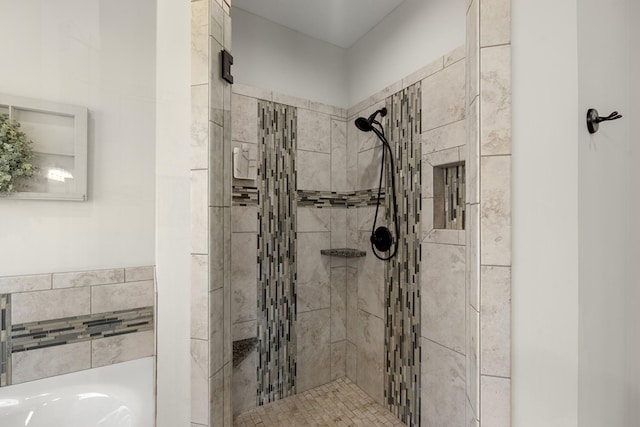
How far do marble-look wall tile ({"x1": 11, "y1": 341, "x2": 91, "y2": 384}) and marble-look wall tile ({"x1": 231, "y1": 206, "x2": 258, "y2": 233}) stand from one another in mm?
886

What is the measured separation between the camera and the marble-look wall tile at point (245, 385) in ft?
5.60

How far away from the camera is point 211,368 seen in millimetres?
871

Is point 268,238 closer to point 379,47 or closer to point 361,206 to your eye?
point 361,206

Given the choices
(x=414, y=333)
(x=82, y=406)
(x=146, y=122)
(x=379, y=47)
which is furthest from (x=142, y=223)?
(x=379, y=47)

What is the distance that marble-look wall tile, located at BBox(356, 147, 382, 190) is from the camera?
190 cm

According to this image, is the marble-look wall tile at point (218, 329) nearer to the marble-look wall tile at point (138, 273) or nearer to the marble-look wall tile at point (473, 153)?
the marble-look wall tile at point (138, 273)

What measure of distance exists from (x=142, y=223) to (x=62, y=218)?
0.25 metres

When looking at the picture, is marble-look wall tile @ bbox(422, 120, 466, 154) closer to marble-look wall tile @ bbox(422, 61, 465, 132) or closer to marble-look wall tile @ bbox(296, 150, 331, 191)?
marble-look wall tile @ bbox(422, 61, 465, 132)

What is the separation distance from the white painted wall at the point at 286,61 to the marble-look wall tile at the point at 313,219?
838mm

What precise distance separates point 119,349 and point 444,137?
1.76 m

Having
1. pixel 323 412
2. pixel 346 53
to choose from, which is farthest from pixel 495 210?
pixel 346 53

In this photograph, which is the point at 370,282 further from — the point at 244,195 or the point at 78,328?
the point at 78,328

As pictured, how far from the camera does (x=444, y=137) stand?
144 centimetres

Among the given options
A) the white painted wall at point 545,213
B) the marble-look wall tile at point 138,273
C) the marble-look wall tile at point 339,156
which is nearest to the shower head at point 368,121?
the marble-look wall tile at point 339,156
